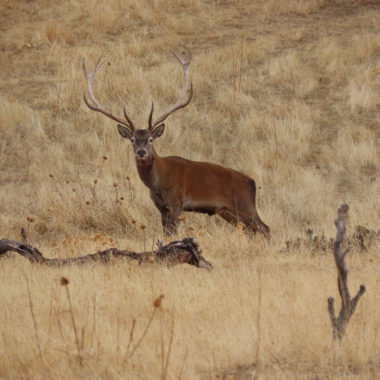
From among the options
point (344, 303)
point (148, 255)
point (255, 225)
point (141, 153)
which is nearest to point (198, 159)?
point (255, 225)

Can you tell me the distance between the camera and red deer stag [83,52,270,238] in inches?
395

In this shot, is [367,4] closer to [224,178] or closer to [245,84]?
[245,84]

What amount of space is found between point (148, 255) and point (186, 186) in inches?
113

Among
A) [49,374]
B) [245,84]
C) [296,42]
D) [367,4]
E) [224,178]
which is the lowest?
[49,374]

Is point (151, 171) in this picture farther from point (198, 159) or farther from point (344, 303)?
point (344, 303)

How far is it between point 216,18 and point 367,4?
12.6ft

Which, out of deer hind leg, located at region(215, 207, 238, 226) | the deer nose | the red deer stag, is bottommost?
deer hind leg, located at region(215, 207, 238, 226)

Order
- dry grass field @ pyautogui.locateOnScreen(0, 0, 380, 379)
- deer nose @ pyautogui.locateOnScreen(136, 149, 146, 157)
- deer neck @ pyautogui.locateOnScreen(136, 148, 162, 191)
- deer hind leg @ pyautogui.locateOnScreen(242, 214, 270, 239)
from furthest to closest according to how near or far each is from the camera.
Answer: deer hind leg @ pyautogui.locateOnScreen(242, 214, 270, 239), deer neck @ pyautogui.locateOnScreen(136, 148, 162, 191), deer nose @ pyautogui.locateOnScreen(136, 149, 146, 157), dry grass field @ pyautogui.locateOnScreen(0, 0, 380, 379)

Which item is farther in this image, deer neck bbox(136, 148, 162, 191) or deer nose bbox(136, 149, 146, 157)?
deer neck bbox(136, 148, 162, 191)

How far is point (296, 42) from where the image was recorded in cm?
1806

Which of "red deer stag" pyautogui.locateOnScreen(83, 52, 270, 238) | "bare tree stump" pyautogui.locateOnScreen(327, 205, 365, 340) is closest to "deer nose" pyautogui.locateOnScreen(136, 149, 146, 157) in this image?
"red deer stag" pyautogui.locateOnScreen(83, 52, 270, 238)

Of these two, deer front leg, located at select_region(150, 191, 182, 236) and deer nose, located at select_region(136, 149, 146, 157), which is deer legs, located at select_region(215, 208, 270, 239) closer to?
deer front leg, located at select_region(150, 191, 182, 236)

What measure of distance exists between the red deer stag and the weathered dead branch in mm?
2368

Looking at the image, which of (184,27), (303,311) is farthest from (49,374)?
→ (184,27)
